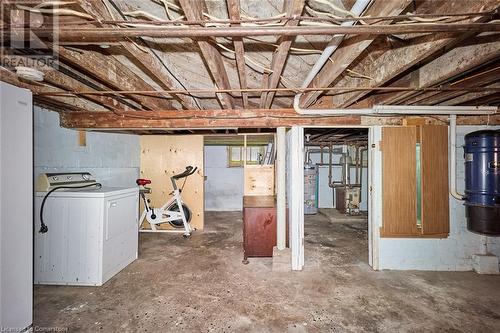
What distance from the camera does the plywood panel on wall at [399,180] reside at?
2840 mm

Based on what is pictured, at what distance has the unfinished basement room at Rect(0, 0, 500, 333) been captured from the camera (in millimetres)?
1149

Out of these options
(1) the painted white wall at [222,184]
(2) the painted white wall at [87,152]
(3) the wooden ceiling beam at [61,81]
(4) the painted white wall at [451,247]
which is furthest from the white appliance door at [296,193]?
(1) the painted white wall at [222,184]

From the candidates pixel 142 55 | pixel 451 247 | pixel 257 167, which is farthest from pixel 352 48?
pixel 451 247

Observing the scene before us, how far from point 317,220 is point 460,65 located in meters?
4.46

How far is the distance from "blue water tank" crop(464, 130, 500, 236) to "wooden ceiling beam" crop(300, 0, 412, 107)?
2.06 m

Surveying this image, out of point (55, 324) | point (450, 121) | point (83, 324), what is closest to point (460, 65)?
point (450, 121)

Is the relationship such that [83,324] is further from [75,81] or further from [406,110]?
[406,110]

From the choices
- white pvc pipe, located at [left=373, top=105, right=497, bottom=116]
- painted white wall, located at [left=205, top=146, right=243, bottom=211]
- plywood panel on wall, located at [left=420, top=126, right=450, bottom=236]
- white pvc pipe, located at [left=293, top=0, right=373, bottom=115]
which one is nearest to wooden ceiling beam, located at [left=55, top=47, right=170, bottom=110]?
white pvc pipe, located at [left=293, top=0, right=373, bottom=115]

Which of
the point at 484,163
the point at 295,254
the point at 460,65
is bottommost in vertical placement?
the point at 295,254

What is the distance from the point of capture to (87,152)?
3.41m

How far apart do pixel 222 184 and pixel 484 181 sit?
18.4 ft

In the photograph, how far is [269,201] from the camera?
141 inches

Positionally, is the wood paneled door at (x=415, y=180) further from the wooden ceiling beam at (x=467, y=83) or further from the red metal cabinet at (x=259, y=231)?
the red metal cabinet at (x=259, y=231)

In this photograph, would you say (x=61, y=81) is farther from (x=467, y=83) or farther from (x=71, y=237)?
(x=467, y=83)
